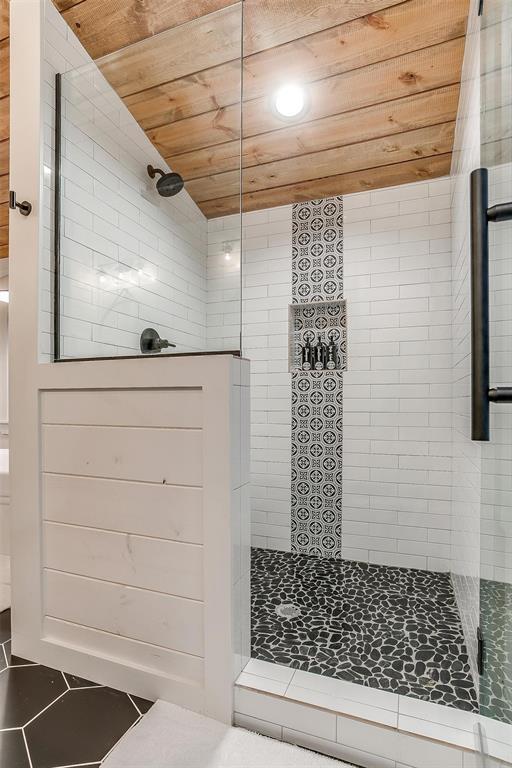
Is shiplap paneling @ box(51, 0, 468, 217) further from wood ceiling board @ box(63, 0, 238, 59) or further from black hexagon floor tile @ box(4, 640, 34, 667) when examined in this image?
black hexagon floor tile @ box(4, 640, 34, 667)

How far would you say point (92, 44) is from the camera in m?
1.81

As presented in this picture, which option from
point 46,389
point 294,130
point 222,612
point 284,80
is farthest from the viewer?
point 294,130

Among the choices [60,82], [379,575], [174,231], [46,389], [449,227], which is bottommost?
[379,575]

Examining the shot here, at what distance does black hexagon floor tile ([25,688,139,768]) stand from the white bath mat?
53 mm

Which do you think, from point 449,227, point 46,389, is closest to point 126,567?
point 46,389

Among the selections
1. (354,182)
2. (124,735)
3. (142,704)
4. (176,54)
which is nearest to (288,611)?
(142,704)

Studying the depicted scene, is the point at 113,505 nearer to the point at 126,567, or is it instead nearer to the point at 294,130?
the point at 126,567

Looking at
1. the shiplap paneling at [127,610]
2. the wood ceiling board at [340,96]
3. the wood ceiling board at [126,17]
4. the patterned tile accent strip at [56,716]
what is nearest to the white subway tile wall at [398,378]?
the wood ceiling board at [340,96]

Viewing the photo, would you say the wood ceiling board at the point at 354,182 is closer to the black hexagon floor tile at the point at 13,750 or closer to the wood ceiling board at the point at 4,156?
the wood ceiling board at the point at 4,156

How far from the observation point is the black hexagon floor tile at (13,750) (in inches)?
43.9

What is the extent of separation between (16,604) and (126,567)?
20.7 inches

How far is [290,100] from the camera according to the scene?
205cm

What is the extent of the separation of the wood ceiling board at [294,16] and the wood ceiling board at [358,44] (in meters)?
0.03

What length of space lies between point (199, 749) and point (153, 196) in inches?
67.8
